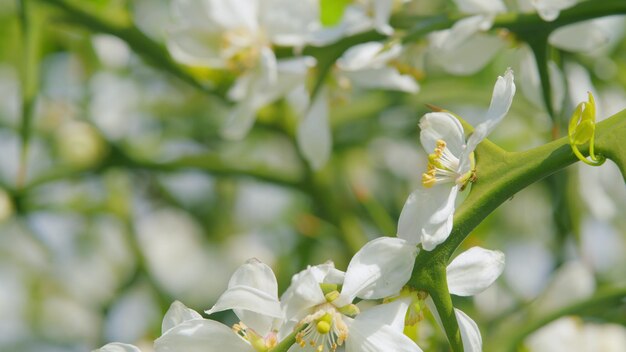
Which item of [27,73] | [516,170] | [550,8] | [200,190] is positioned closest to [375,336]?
[516,170]

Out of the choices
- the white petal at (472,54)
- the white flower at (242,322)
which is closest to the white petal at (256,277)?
the white flower at (242,322)

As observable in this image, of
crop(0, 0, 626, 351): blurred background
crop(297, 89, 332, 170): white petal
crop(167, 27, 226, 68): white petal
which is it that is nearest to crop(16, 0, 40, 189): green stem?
crop(0, 0, 626, 351): blurred background

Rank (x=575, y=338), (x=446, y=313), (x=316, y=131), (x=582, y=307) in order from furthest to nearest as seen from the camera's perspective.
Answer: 1. (x=575, y=338)
2. (x=316, y=131)
3. (x=582, y=307)
4. (x=446, y=313)

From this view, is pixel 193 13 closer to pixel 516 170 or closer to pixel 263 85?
pixel 263 85

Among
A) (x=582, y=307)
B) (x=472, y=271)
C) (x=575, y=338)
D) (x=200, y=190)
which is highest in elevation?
(x=472, y=271)

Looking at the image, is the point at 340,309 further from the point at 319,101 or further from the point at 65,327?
the point at 65,327

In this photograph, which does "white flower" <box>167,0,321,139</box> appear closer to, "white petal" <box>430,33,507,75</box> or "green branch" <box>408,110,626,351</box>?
"white petal" <box>430,33,507,75</box>

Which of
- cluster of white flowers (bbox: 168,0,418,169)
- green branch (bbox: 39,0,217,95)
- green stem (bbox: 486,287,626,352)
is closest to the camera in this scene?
green stem (bbox: 486,287,626,352)
